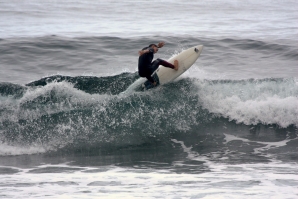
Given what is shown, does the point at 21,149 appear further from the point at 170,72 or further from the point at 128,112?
the point at 170,72

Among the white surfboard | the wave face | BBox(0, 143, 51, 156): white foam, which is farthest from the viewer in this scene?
the white surfboard

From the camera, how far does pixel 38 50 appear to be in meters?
17.6

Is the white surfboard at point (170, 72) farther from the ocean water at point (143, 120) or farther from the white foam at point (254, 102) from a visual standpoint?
the white foam at point (254, 102)

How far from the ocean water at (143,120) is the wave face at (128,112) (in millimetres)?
28

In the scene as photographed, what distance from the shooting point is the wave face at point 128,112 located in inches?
420

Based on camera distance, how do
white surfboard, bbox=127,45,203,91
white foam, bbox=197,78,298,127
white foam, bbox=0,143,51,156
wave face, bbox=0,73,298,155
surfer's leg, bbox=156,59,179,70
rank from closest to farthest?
white foam, bbox=0,143,51,156 < wave face, bbox=0,73,298,155 < surfer's leg, bbox=156,59,179,70 < white foam, bbox=197,78,298,127 < white surfboard, bbox=127,45,203,91

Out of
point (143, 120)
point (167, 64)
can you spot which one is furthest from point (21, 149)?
point (167, 64)

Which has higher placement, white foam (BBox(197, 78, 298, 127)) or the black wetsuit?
the black wetsuit

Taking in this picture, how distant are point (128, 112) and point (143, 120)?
1.54 feet

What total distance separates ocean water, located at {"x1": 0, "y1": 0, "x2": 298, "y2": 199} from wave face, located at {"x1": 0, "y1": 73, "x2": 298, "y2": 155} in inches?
1.1

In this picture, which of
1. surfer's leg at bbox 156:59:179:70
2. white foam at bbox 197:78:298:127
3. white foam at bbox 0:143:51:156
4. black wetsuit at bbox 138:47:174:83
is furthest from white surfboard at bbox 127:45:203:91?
white foam at bbox 0:143:51:156

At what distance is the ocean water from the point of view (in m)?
7.54

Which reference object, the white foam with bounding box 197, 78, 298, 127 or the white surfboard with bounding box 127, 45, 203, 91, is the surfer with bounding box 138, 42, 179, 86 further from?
the white foam with bounding box 197, 78, 298, 127

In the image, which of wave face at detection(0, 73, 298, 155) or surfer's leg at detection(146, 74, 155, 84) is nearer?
wave face at detection(0, 73, 298, 155)
